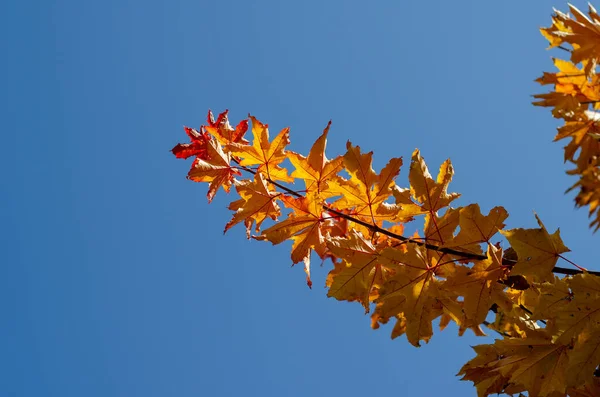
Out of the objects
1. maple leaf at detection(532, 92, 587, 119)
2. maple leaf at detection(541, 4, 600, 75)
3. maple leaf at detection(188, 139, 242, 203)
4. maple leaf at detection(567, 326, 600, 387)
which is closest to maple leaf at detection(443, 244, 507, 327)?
maple leaf at detection(567, 326, 600, 387)

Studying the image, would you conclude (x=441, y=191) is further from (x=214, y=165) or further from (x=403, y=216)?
(x=214, y=165)

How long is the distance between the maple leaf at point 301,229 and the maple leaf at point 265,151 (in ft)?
0.58

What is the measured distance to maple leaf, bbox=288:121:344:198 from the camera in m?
1.98

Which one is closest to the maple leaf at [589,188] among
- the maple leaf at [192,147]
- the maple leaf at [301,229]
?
the maple leaf at [301,229]

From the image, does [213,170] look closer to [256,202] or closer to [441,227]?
[256,202]

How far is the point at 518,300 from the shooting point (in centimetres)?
202

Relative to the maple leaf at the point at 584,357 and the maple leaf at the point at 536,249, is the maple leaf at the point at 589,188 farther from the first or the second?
the maple leaf at the point at 584,357

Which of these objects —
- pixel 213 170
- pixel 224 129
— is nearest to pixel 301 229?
pixel 213 170

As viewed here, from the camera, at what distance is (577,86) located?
1.85 m

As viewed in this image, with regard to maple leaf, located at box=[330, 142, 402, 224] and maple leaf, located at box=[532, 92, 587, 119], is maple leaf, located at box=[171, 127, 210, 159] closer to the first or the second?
maple leaf, located at box=[330, 142, 402, 224]

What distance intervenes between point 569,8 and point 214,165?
4.68ft

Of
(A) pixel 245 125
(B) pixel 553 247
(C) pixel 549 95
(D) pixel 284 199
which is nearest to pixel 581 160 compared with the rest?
(C) pixel 549 95

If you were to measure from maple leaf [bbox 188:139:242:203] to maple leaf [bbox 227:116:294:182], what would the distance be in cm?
6

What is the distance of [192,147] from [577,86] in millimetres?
1591
